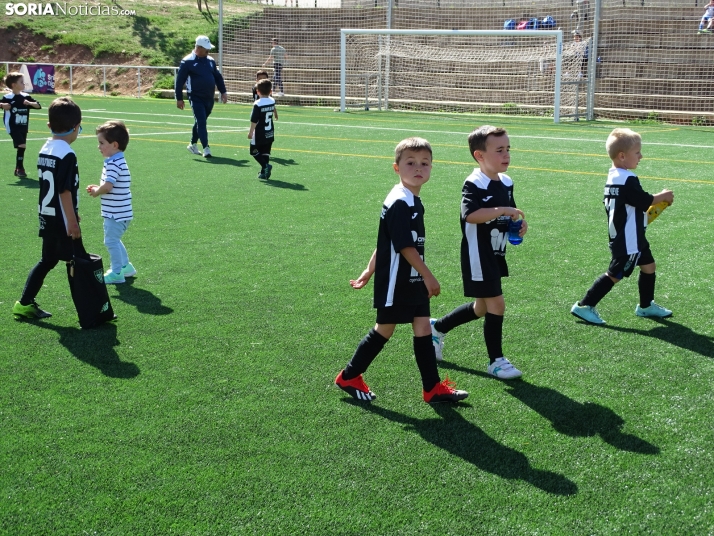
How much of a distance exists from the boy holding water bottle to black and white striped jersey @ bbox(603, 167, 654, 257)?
3.54 ft

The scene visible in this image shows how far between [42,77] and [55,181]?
31.1 metres

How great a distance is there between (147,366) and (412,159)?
193 centimetres

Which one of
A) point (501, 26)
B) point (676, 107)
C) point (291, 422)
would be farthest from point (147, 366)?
point (501, 26)

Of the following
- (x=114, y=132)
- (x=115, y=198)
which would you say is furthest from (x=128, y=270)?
(x=114, y=132)

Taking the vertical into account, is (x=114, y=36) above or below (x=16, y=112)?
above

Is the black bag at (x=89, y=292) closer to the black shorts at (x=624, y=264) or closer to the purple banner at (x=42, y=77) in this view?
the black shorts at (x=624, y=264)

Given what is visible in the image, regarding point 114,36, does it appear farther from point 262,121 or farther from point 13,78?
point 262,121

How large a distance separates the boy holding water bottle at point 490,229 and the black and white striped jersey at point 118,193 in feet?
10.5

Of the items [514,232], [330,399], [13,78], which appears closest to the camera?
[330,399]

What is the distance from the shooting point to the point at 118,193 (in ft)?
22.1

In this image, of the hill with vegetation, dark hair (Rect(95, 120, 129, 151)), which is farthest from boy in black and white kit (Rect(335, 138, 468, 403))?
the hill with vegetation

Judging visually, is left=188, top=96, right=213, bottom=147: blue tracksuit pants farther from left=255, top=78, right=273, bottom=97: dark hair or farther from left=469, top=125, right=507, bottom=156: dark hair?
left=469, top=125, right=507, bottom=156: dark hair

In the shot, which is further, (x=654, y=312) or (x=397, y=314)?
(x=654, y=312)

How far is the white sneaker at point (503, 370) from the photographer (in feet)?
15.1
